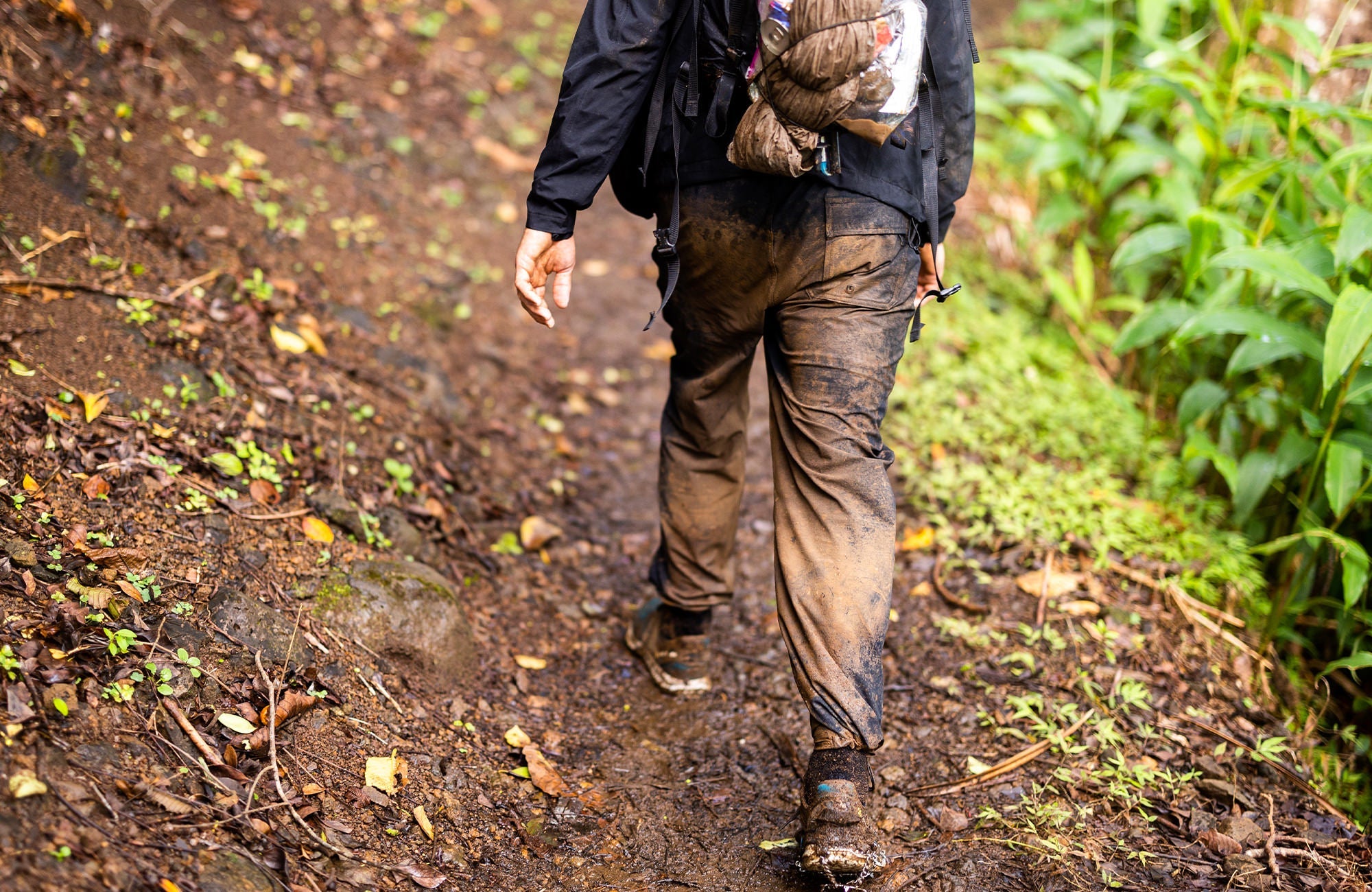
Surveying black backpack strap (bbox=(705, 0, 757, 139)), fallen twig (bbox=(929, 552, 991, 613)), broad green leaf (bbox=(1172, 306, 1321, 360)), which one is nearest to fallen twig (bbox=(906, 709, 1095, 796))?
fallen twig (bbox=(929, 552, 991, 613))

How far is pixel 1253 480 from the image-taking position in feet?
10.5

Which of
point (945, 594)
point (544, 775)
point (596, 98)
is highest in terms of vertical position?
point (596, 98)

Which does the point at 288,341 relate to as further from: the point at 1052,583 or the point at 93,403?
the point at 1052,583

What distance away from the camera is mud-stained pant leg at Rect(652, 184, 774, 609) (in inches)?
86.1

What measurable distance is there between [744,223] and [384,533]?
59.6 inches

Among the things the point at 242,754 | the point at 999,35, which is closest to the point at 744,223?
the point at 242,754

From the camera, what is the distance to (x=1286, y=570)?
3061mm

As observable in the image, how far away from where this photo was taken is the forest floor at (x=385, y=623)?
6.41 feet

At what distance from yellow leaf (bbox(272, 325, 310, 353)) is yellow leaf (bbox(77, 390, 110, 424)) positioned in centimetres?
73

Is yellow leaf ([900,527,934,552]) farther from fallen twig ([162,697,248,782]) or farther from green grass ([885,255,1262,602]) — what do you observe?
fallen twig ([162,697,248,782])

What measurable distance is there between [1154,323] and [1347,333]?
1.05 m

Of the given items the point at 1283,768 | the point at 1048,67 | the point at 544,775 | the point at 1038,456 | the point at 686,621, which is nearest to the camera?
the point at 544,775

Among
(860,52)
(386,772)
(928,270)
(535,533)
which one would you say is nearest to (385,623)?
(386,772)

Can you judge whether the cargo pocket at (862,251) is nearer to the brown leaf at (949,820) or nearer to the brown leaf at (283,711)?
the brown leaf at (949,820)
